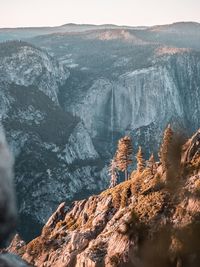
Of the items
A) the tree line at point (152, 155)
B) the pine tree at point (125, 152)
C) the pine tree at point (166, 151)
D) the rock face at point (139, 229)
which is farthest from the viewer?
the pine tree at point (125, 152)

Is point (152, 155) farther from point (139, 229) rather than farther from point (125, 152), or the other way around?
point (139, 229)

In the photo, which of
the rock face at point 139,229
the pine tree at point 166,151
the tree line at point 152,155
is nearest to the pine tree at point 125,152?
the tree line at point 152,155

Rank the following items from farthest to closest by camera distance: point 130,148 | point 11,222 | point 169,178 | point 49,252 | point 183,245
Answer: point 11,222 < point 130,148 < point 49,252 < point 169,178 < point 183,245

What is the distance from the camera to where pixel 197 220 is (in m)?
71.7

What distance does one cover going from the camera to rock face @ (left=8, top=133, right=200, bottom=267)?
6991 cm

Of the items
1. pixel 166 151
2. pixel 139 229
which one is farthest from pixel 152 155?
pixel 139 229

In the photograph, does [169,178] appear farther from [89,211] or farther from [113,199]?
[89,211]

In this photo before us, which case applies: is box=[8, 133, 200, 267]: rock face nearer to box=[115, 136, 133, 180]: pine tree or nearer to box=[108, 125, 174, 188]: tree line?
box=[108, 125, 174, 188]: tree line

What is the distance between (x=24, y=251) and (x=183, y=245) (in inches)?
1884

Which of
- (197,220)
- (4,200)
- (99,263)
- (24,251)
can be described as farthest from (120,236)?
(4,200)

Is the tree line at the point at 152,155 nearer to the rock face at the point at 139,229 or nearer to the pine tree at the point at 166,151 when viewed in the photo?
the pine tree at the point at 166,151

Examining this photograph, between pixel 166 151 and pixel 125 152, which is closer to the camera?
pixel 166 151

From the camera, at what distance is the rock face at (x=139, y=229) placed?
6991 centimetres

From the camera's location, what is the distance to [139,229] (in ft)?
250
